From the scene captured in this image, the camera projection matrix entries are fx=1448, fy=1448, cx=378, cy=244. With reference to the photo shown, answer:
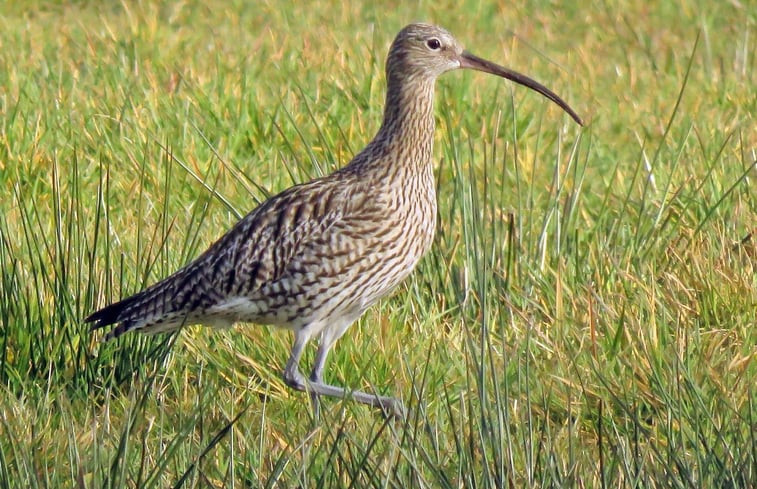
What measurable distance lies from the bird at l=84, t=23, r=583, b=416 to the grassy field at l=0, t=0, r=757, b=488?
12cm

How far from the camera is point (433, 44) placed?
5.18 m

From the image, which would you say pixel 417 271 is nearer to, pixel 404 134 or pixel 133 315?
pixel 404 134

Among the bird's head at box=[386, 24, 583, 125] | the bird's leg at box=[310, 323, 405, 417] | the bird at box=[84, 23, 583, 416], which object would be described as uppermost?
the bird's head at box=[386, 24, 583, 125]

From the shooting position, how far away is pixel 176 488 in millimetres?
3000

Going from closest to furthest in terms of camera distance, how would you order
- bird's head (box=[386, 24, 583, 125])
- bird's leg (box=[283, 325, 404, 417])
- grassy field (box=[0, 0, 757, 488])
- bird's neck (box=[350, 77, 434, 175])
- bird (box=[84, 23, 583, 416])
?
grassy field (box=[0, 0, 757, 488]) < bird's leg (box=[283, 325, 404, 417]) < bird (box=[84, 23, 583, 416]) < bird's neck (box=[350, 77, 434, 175]) < bird's head (box=[386, 24, 583, 125])

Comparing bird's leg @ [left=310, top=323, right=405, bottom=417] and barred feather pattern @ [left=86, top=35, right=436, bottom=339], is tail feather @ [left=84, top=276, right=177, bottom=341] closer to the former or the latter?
barred feather pattern @ [left=86, top=35, right=436, bottom=339]

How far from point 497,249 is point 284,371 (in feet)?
2.94

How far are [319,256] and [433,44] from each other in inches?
38.9

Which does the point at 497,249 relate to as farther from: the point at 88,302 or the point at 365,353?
the point at 88,302

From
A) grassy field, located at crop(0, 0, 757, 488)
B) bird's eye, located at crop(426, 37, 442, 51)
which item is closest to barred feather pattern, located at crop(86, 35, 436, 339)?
grassy field, located at crop(0, 0, 757, 488)

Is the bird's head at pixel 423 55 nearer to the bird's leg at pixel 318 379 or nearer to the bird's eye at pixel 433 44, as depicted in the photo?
the bird's eye at pixel 433 44

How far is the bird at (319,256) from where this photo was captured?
4.59m

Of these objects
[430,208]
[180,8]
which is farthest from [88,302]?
[180,8]

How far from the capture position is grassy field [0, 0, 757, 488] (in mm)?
3365
